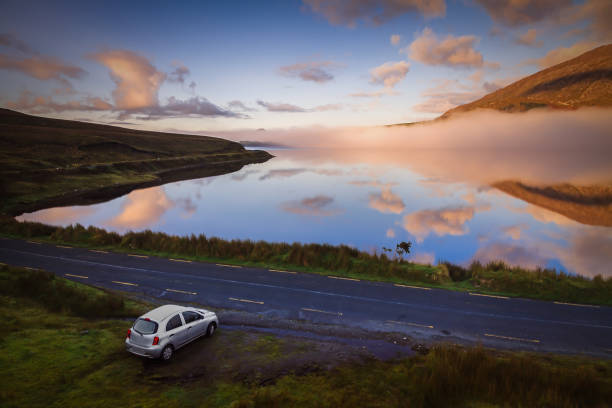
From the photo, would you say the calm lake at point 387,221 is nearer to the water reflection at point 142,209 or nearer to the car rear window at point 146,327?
the water reflection at point 142,209

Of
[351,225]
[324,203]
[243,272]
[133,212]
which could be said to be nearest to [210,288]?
[243,272]

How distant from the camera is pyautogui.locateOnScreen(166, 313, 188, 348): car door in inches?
526

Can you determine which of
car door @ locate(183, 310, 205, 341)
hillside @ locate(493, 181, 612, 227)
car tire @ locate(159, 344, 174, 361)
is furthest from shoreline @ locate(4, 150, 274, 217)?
hillside @ locate(493, 181, 612, 227)

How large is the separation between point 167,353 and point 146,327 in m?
1.36

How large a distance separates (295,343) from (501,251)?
34.3 meters

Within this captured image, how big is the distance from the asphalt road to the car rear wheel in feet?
20.3

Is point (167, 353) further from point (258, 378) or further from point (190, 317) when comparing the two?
point (258, 378)

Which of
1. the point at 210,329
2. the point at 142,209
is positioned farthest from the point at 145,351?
the point at 142,209

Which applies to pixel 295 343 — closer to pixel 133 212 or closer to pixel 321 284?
pixel 321 284

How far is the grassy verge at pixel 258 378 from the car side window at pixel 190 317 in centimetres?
116

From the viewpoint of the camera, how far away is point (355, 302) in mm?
20312

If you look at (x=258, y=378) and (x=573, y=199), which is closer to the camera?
(x=258, y=378)

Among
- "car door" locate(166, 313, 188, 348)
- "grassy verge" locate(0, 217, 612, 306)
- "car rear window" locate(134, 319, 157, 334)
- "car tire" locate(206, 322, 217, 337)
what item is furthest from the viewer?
"grassy verge" locate(0, 217, 612, 306)

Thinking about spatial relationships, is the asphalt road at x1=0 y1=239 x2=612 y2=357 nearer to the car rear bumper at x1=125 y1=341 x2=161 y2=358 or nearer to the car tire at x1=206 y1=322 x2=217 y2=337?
the car tire at x1=206 y1=322 x2=217 y2=337
